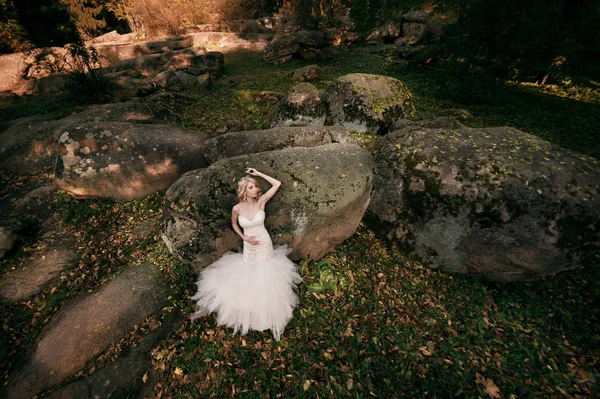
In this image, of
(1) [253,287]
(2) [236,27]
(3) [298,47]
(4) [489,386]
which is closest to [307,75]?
(3) [298,47]

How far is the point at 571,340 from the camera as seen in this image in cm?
420

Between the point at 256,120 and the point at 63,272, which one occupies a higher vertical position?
the point at 256,120

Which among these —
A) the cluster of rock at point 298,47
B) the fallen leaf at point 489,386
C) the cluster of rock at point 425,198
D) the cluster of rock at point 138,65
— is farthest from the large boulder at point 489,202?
the cluster of rock at point 298,47

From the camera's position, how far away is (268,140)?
6.56 metres

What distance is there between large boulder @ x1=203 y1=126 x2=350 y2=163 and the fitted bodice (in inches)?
106

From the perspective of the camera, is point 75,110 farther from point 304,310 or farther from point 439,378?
point 439,378

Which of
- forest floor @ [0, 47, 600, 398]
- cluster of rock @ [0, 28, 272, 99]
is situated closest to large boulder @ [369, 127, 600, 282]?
forest floor @ [0, 47, 600, 398]

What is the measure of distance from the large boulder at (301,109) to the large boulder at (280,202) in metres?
4.10

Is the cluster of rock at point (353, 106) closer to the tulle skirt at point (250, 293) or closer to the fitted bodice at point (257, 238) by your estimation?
the fitted bodice at point (257, 238)

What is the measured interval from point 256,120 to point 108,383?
345 inches

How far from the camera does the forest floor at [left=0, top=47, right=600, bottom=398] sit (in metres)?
3.67

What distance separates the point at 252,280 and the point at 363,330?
2.17 m

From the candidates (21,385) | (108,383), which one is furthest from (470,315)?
(21,385)

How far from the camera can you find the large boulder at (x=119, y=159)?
20.7ft
